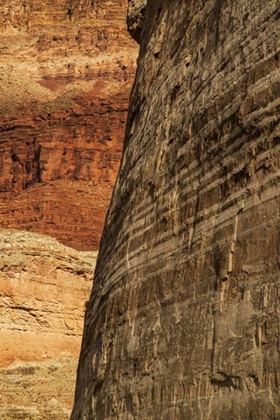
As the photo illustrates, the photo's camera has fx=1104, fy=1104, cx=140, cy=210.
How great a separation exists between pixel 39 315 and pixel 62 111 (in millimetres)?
36711

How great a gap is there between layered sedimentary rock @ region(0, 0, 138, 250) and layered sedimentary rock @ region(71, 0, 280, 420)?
4850 cm

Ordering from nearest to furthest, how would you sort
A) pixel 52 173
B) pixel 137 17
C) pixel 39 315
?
pixel 137 17
pixel 39 315
pixel 52 173

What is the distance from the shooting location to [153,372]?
24.9 ft

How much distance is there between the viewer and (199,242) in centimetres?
734

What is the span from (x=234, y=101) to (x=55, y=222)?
174 feet

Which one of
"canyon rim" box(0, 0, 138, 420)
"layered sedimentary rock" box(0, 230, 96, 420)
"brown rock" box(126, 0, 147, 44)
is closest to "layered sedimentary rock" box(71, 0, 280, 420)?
"brown rock" box(126, 0, 147, 44)

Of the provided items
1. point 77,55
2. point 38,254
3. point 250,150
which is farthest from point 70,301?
point 77,55

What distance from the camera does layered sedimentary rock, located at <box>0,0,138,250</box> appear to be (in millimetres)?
61344

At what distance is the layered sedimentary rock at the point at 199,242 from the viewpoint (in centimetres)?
645

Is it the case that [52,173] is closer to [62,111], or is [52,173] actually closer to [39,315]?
[62,111]

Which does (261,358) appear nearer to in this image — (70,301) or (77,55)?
(70,301)

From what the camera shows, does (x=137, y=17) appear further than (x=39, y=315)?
No

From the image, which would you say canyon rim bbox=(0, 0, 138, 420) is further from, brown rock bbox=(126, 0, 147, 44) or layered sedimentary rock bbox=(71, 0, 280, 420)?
layered sedimentary rock bbox=(71, 0, 280, 420)

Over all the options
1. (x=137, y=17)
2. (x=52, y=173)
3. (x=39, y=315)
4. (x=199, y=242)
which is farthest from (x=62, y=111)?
(x=199, y=242)
